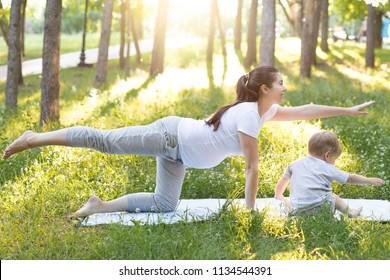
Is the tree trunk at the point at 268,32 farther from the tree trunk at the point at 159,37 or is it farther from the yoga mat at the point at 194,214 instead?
the yoga mat at the point at 194,214

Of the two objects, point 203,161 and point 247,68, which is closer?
point 203,161

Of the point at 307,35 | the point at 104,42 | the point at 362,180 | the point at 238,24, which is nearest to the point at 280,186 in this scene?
the point at 362,180

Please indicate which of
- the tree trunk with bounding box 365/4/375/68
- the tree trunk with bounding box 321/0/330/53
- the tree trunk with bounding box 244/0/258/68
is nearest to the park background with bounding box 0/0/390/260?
the tree trunk with bounding box 365/4/375/68

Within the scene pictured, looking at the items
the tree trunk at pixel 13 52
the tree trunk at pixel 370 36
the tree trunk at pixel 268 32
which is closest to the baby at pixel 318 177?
the tree trunk at pixel 268 32

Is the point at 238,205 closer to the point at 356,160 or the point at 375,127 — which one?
the point at 356,160

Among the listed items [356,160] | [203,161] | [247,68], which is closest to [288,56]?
[247,68]

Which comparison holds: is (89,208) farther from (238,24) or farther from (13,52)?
(238,24)

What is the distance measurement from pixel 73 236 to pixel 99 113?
5.88m

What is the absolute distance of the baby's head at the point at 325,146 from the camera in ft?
20.3

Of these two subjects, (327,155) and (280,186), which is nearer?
(327,155)

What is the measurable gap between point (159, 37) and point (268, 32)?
6.89 metres

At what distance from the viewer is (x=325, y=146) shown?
244 inches

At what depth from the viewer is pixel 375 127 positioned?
10336 millimetres
